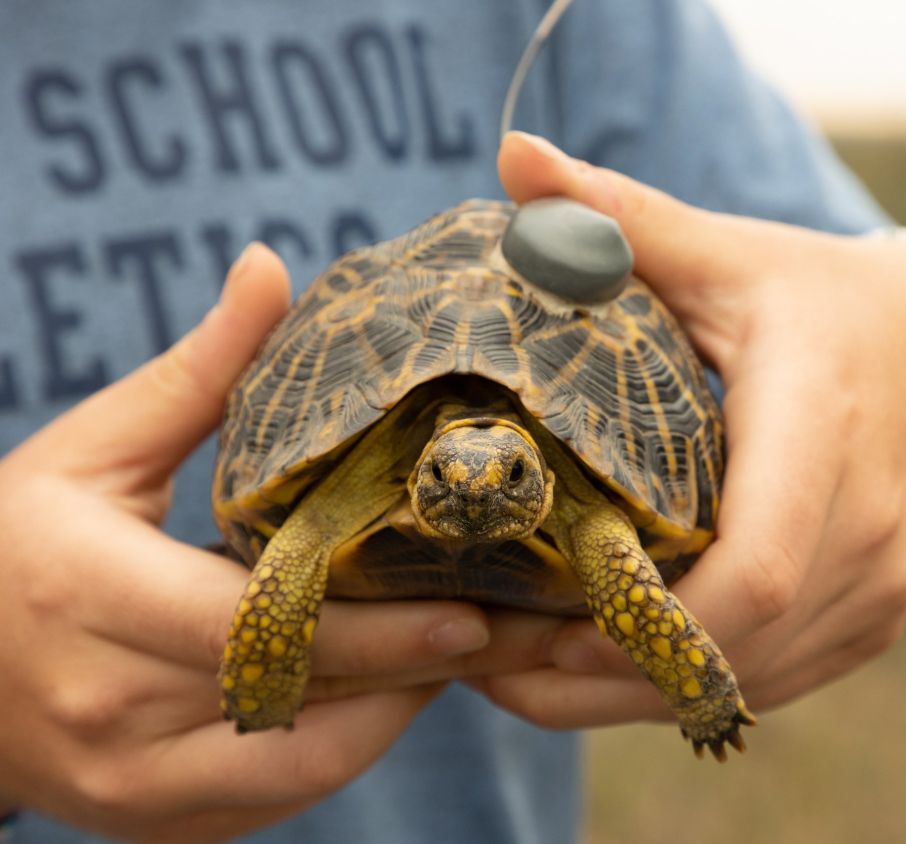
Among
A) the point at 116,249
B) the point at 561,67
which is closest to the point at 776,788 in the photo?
the point at 561,67

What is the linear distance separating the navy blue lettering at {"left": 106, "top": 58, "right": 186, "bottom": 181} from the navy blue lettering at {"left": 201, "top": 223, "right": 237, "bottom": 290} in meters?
0.08

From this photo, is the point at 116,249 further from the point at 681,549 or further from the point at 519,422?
the point at 681,549

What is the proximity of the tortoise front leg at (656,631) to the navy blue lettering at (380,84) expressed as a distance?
2.42 ft

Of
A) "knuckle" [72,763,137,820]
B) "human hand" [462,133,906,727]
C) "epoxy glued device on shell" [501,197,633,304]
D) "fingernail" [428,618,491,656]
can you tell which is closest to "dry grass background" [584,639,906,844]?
"human hand" [462,133,906,727]

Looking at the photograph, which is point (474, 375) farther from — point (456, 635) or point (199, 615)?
point (199, 615)

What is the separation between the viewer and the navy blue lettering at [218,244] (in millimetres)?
1510

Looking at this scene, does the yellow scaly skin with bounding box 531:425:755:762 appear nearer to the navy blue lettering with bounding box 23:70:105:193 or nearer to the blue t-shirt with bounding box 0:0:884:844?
the blue t-shirt with bounding box 0:0:884:844

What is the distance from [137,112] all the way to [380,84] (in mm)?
326

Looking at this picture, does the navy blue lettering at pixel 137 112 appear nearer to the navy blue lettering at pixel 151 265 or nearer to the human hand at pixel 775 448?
the navy blue lettering at pixel 151 265

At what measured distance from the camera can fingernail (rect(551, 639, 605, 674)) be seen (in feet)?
3.75

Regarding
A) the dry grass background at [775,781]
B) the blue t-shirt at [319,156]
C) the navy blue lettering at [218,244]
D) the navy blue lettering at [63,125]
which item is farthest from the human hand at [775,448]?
the dry grass background at [775,781]

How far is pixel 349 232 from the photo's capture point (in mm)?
1567

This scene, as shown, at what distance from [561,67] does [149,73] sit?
58 centimetres

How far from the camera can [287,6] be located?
1.56 m
